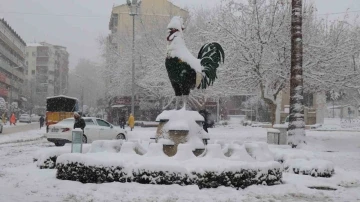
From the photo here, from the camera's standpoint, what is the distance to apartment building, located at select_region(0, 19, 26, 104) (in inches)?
2835

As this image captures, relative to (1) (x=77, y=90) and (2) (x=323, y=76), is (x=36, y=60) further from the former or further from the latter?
(2) (x=323, y=76)

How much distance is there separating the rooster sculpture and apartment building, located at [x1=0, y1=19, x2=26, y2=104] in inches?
2483

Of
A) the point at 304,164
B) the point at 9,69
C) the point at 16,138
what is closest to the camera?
the point at 304,164

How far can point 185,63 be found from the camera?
11656mm

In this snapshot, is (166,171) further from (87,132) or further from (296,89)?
(87,132)

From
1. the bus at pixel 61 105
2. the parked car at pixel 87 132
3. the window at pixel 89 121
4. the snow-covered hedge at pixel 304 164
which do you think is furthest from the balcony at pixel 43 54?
the snow-covered hedge at pixel 304 164

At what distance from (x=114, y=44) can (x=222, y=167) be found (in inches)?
1560

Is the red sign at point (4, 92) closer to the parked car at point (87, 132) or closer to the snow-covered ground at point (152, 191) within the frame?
the parked car at point (87, 132)

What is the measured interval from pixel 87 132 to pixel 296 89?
10054 millimetres

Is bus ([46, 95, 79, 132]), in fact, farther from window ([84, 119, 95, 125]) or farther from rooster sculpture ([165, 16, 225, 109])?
rooster sculpture ([165, 16, 225, 109])

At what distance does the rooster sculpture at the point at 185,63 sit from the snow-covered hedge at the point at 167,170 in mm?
2708

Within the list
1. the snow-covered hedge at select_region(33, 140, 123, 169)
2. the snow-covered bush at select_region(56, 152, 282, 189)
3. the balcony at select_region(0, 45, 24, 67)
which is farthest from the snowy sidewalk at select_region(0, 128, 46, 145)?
the balcony at select_region(0, 45, 24, 67)

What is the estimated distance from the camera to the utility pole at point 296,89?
675 inches

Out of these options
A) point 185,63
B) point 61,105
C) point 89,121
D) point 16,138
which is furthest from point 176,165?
point 61,105
